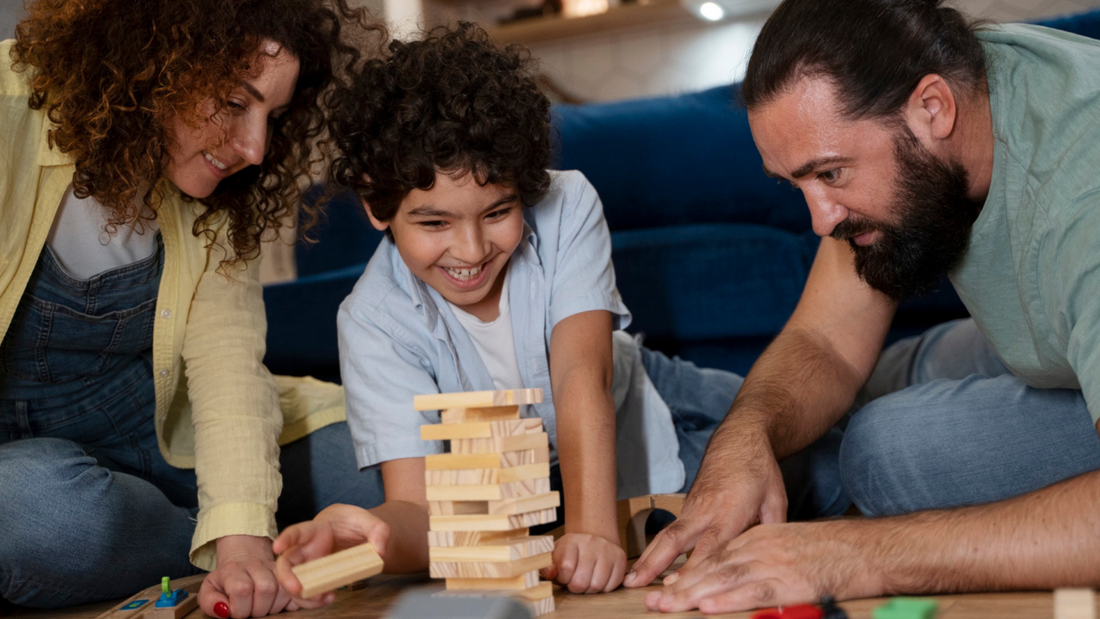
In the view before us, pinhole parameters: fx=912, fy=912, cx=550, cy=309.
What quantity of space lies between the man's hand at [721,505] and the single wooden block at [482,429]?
241 mm

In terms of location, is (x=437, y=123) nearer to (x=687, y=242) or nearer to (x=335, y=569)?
(x=335, y=569)

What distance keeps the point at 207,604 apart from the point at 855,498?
0.90 m

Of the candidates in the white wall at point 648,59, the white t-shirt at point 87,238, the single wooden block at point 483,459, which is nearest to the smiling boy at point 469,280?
the single wooden block at point 483,459

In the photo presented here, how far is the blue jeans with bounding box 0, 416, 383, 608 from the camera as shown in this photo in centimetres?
125

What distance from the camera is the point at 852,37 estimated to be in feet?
3.85

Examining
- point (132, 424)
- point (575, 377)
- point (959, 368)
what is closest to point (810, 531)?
point (575, 377)

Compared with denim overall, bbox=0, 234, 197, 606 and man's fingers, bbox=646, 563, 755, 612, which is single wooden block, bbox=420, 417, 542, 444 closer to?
man's fingers, bbox=646, 563, 755, 612

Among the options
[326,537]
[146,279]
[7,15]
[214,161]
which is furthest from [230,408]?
[7,15]

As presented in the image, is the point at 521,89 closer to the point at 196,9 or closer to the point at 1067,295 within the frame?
the point at 196,9

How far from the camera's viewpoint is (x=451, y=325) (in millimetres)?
1414

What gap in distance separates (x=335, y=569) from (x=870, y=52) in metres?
0.89

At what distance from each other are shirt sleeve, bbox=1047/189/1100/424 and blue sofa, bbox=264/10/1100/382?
38.0 inches

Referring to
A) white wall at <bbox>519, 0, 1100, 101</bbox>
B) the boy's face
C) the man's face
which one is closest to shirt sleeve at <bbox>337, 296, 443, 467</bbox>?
the boy's face

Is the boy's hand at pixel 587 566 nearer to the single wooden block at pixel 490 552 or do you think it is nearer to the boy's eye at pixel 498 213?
the single wooden block at pixel 490 552
